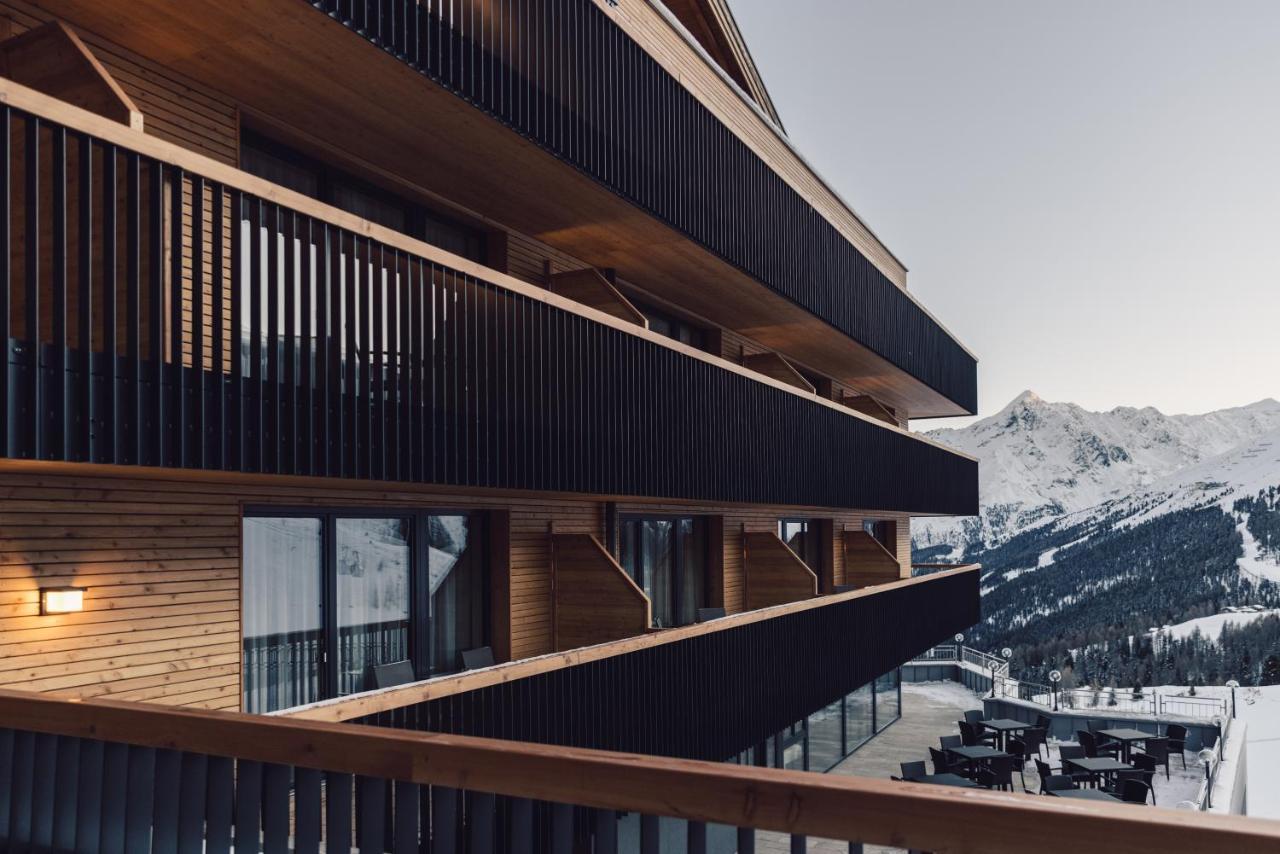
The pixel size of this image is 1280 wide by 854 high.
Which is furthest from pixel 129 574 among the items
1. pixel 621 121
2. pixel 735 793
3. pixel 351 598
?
pixel 621 121

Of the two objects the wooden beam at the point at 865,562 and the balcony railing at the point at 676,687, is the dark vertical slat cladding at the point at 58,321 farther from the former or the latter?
the wooden beam at the point at 865,562

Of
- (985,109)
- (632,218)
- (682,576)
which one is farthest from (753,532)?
(985,109)

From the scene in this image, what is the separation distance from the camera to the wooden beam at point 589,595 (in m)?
11.0

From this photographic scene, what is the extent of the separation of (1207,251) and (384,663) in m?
117

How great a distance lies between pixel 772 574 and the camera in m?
16.7

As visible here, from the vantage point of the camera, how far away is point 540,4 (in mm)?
9172

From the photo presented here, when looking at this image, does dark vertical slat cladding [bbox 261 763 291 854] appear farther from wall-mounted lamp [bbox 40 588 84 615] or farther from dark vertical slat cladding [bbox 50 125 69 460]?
wall-mounted lamp [bbox 40 588 84 615]

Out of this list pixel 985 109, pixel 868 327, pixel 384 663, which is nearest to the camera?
pixel 384 663

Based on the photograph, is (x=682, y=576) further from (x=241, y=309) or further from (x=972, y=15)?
(x=972, y=15)

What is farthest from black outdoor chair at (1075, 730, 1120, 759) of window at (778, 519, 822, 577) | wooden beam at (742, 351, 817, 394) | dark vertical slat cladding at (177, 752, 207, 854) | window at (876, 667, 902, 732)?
dark vertical slat cladding at (177, 752, 207, 854)

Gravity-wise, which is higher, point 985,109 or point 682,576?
point 985,109

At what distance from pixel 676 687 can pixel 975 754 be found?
12.5 metres

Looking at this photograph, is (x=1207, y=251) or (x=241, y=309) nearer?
(x=241, y=309)

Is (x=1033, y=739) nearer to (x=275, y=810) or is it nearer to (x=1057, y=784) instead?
(x=1057, y=784)
